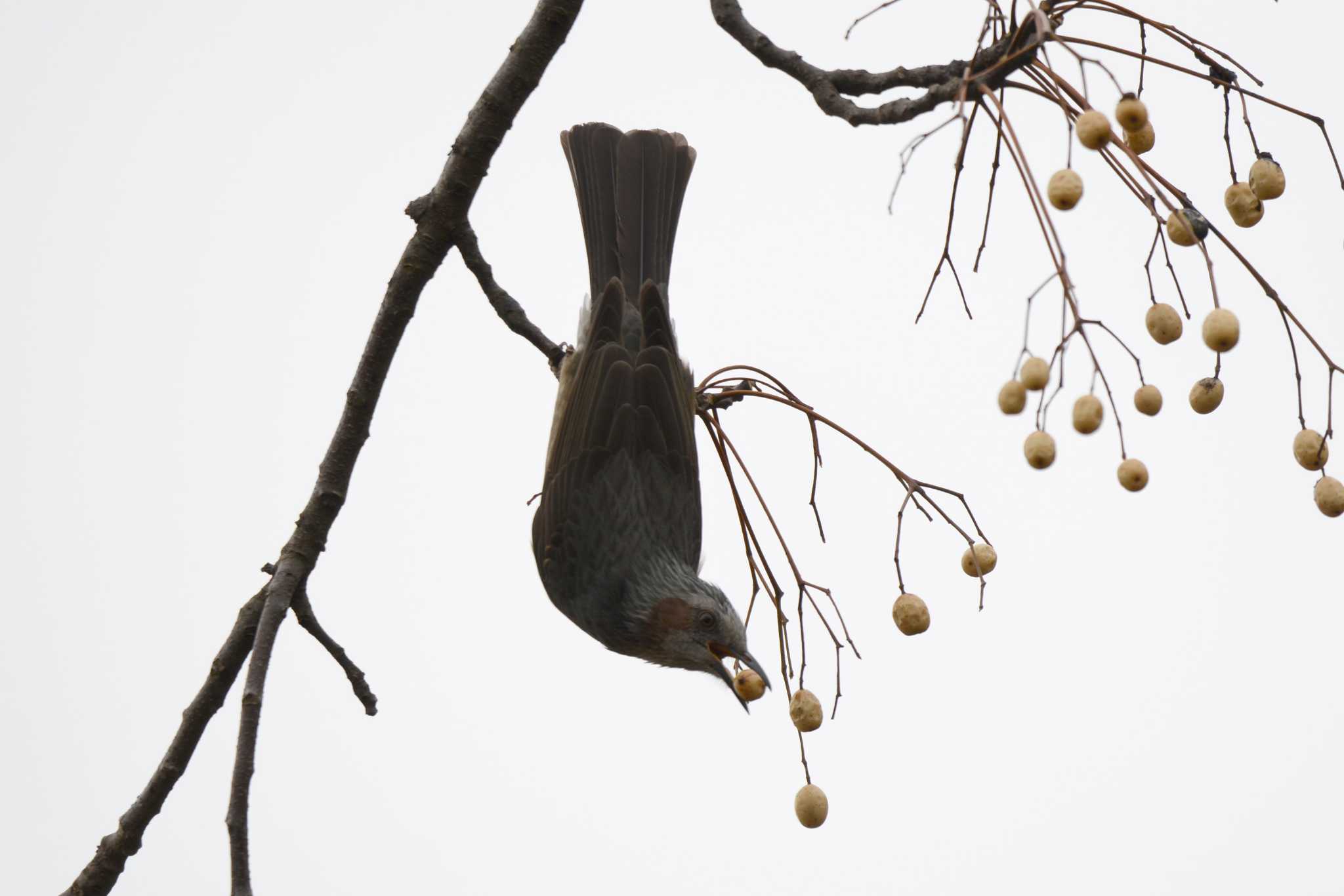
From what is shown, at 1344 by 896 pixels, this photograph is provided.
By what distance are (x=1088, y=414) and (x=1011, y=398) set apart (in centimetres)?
12

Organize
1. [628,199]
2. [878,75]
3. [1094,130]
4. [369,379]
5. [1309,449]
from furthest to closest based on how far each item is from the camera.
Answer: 1. [628,199]
2. [369,379]
3. [878,75]
4. [1309,449]
5. [1094,130]

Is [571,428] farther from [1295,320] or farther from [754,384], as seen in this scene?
[1295,320]

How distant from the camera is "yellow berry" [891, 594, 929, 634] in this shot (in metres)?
3.10

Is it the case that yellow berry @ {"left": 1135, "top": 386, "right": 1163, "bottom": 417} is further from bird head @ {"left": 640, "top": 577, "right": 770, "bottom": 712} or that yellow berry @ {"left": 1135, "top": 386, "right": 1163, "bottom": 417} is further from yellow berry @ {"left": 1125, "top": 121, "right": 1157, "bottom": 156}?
bird head @ {"left": 640, "top": 577, "right": 770, "bottom": 712}

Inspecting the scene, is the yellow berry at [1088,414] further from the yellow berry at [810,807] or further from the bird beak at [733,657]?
the bird beak at [733,657]

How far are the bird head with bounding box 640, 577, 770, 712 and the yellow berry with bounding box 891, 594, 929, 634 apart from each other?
1.89 metres

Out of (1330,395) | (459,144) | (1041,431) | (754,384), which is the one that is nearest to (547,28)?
(459,144)

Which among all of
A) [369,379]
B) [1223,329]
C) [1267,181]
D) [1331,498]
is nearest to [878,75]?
[1267,181]

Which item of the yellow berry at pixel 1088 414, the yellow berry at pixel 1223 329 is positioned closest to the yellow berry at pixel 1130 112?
the yellow berry at pixel 1223 329

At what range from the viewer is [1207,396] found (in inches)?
105

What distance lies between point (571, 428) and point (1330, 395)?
293 cm

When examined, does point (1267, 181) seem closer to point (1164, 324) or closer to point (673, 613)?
point (1164, 324)

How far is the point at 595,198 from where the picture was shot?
18.3ft

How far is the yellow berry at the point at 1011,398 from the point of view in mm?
2262
